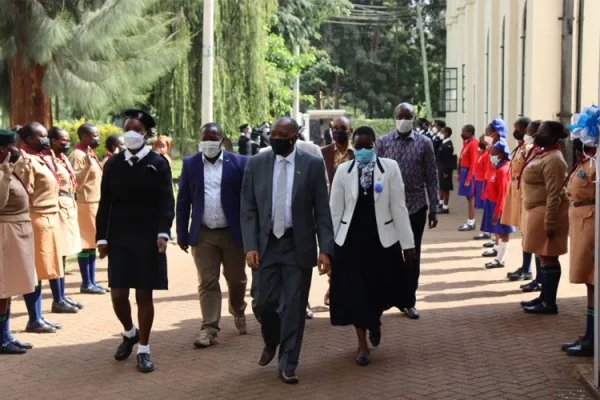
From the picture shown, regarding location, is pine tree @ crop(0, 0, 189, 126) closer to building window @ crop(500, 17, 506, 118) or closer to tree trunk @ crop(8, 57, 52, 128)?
tree trunk @ crop(8, 57, 52, 128)

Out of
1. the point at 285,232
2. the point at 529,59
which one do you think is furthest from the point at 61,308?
the point at 529,59

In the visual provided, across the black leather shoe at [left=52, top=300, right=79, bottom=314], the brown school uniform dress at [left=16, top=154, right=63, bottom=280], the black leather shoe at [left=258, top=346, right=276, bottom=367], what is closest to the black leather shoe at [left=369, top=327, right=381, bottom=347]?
the black leather shoe at [left=258, top=346, right=276, bottom=367]

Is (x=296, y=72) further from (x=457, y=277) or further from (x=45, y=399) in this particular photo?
(x=45, y=399)


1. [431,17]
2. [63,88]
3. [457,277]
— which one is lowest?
[457,277]

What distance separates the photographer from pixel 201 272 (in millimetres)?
8898

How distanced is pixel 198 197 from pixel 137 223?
97 cm

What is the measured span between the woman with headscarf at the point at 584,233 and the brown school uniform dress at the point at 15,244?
15.8 feet

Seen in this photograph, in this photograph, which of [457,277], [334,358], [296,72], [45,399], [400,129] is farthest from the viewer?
[296,72]

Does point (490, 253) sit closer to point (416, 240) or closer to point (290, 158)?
point (416, 240)

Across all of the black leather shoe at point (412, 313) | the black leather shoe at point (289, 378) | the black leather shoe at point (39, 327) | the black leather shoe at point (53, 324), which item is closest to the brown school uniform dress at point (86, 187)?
the black leather shoe at point (53, 324)

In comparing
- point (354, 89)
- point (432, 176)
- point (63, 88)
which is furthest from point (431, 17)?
point (432, 176)

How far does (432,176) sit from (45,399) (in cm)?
456

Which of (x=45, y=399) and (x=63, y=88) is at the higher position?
(x=63, y=88)

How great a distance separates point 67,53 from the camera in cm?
1641
